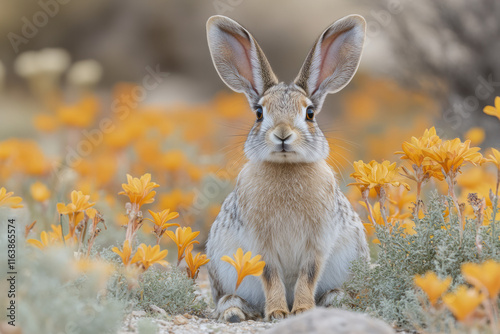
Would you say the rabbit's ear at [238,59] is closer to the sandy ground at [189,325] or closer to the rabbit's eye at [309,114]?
the rabbit's eye at [309,114]

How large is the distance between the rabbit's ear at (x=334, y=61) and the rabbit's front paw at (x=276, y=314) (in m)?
1.58

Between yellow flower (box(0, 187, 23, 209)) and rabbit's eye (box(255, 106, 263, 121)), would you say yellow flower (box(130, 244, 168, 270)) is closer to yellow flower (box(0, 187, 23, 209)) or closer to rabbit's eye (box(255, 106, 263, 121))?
yellow flower (box(0, 187, 23, 209))

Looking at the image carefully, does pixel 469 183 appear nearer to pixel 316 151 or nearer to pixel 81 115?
pixel 316 151

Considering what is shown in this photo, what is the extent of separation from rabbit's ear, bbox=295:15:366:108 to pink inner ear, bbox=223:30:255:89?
0.40m

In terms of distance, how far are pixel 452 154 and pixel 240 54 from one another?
202 cm

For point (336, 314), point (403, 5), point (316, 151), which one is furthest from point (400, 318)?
point (403, 5)

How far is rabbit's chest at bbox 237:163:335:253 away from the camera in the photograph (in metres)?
4.80

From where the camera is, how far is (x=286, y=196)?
4.82 m

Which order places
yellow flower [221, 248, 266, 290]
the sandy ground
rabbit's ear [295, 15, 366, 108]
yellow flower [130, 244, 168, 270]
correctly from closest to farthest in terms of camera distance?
yellow flower [130, 244, 168, 270], the sandy ground, yellow flower [221, 248, 266, 290], rabbit's ear [295, 15, 366, 108]

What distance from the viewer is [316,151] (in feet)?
15.7

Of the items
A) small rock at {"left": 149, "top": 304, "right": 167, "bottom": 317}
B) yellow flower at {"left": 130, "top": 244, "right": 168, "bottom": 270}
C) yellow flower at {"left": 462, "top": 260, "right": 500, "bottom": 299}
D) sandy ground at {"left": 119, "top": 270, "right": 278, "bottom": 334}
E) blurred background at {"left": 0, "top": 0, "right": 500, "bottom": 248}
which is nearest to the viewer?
yellow flower at {"left": 462, "top": 260, "right": 500, "bottom": 299}

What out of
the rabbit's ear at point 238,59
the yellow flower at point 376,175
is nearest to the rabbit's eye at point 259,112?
the rabbit's ear at point 238,59

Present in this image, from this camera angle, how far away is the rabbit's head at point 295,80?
475 centimetres

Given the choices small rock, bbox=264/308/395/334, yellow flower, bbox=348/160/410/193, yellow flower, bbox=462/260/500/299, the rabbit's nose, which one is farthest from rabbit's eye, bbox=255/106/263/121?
yellow flower, bbox=462/260/500/299
